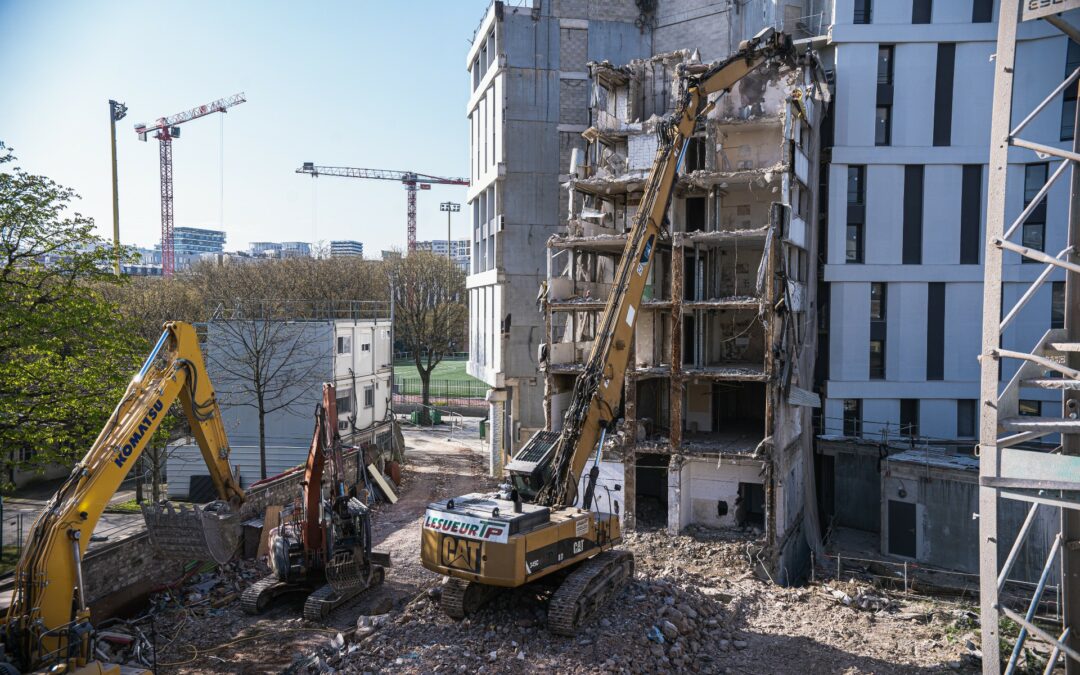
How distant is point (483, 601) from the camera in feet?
53.2

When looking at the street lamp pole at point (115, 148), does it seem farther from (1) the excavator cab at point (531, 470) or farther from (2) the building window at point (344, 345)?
(1) the excavator cab at point (531, 470)

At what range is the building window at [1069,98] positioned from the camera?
29.4 m

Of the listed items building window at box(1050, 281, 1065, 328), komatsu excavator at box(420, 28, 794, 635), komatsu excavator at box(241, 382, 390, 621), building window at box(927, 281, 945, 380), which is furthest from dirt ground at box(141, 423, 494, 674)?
building window at box(1050, 281, 1065, 328)

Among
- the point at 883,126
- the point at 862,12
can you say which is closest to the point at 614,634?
the point at 883,126

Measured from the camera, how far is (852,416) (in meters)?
32.8

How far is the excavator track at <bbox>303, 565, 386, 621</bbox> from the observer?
17.4 m

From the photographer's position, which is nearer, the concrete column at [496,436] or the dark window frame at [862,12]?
the dark window frame at [862,12]

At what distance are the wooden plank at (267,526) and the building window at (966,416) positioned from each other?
27.2m

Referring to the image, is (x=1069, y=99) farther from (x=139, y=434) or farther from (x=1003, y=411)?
(x=139, y=434)

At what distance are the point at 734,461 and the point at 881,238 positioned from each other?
1344cm

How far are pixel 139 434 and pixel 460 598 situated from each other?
6886 millimetres

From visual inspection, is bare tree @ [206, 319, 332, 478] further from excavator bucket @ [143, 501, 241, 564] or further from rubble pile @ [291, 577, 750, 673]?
rubble pile @ [291, 577, 750, 673]

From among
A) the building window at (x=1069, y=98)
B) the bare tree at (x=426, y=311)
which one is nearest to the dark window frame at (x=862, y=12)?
the building window at (x=1069, y=98)

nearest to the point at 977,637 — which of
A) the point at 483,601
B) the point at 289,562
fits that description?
the point at 483,601
